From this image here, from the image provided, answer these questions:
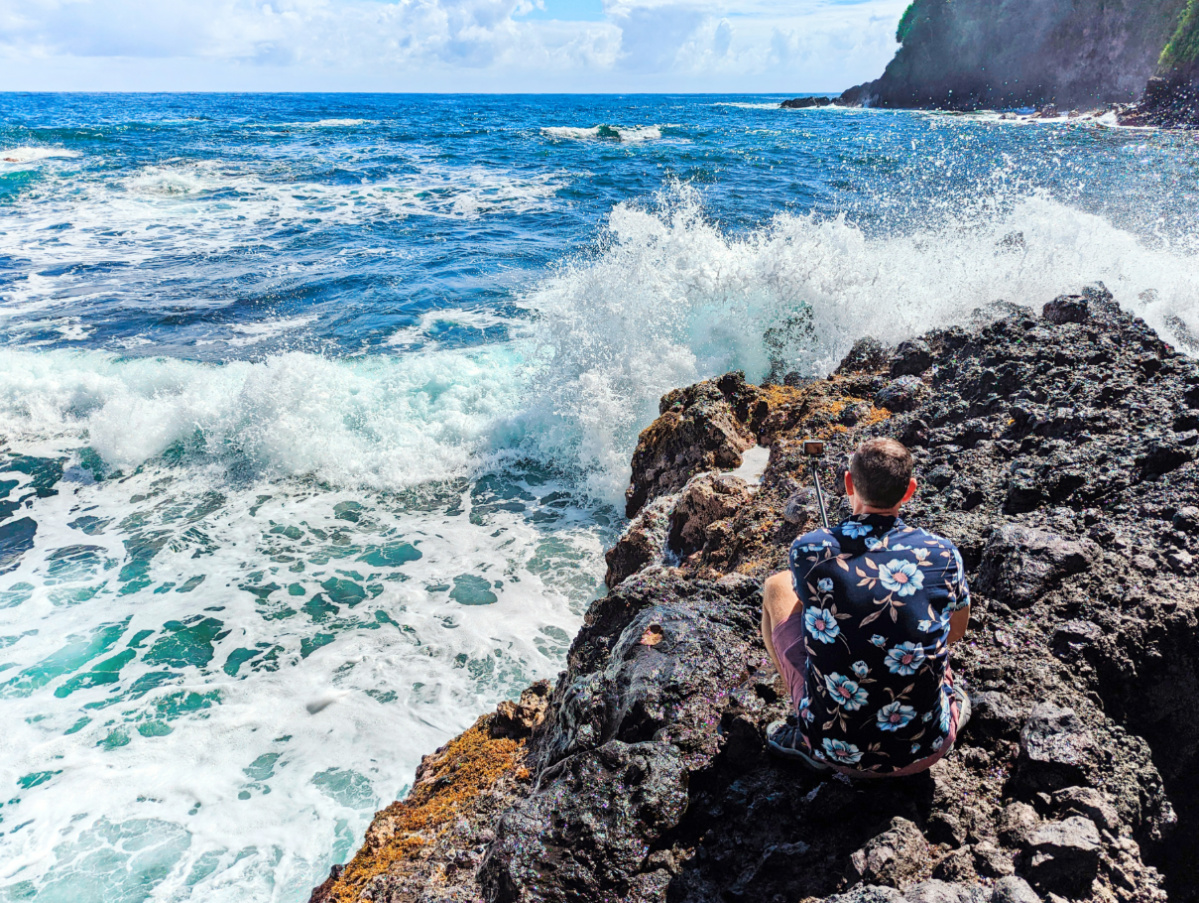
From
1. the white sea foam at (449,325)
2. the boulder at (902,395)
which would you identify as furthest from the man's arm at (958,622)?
the white sea foam at (449,325)

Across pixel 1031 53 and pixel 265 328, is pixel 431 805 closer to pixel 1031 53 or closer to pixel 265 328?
pixel 265 328

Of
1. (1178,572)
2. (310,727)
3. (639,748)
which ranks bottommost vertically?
(310,727)

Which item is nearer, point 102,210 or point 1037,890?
point 1037,890

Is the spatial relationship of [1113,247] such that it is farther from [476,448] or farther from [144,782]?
[144,782]

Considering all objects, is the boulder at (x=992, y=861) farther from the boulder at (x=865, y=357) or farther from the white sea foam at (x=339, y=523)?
the boulder at (x=865, y=357)

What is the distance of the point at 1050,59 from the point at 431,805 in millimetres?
90525

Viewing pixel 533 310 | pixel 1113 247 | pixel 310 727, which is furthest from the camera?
pixel 533 310

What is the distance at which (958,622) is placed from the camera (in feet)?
7.02

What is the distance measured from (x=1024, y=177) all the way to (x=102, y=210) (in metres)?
29.2

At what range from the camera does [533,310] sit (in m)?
12.0

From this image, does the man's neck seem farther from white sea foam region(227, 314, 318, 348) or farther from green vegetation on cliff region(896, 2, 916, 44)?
green vegetation on cliff region(896, 2, 916, 44)

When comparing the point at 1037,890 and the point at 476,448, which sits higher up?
the point at 1037,890

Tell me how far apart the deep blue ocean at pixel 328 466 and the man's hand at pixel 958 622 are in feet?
10.7

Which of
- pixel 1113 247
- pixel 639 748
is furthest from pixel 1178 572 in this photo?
pixel 1113 247
